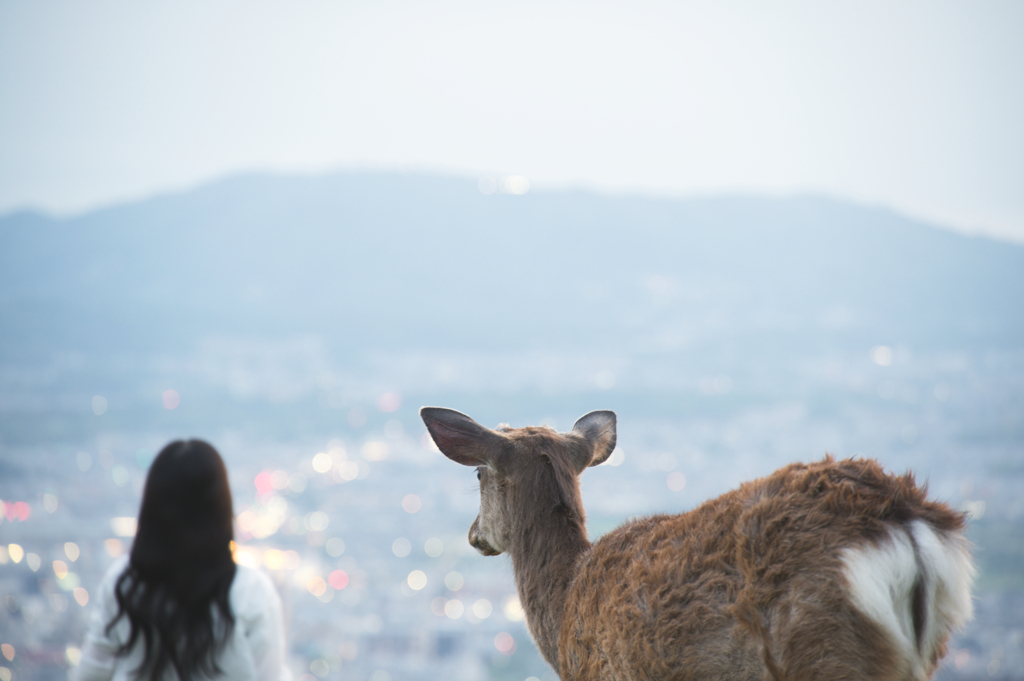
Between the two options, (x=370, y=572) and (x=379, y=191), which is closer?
(x=370, y=572)

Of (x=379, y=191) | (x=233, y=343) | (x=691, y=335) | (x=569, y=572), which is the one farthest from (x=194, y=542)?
(x=379, y=191)

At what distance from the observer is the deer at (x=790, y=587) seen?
6.01ft

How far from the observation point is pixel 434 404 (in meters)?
16.1

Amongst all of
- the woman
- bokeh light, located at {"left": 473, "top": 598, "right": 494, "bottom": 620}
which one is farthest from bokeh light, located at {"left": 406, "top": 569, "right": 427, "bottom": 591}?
the woman

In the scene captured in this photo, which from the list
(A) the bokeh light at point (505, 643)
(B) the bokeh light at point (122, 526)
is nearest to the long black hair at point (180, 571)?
(A) the bokeh light at point (505, 643)

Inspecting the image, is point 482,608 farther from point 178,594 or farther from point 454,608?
point 178,594

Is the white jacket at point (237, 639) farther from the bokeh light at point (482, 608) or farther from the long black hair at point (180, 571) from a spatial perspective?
the bokeh light at point (482, 608)

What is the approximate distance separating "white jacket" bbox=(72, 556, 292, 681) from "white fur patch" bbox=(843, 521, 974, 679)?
1727mm

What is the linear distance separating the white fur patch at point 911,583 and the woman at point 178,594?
1.77m

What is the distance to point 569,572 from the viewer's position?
9.04 ft

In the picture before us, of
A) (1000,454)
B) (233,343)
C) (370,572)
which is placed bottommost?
(370,572)

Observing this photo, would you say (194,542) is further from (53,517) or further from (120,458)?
(120,458)

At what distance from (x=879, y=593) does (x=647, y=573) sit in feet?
2.08

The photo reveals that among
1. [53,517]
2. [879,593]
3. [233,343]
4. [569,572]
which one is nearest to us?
[879,593]
